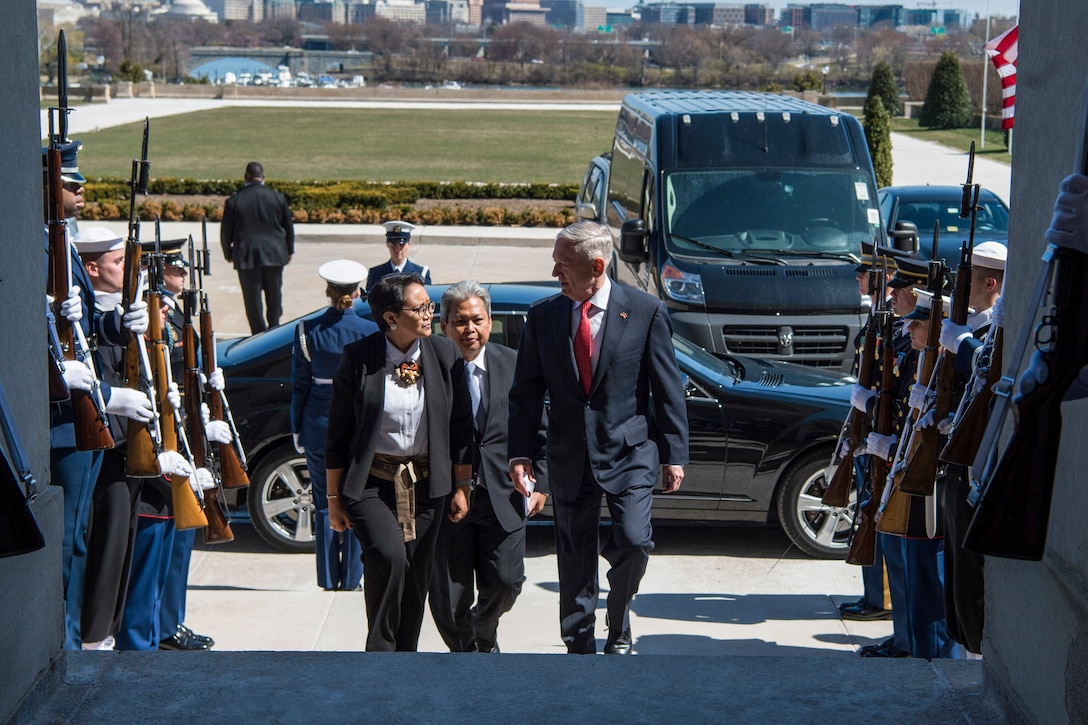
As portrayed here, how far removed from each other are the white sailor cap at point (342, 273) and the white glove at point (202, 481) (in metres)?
1.31

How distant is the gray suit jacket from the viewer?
541 cm

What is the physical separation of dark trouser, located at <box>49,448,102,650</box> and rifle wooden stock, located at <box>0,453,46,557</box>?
2406mm

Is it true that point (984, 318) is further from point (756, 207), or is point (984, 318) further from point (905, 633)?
point (756, 207)

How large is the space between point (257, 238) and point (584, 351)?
8959mm

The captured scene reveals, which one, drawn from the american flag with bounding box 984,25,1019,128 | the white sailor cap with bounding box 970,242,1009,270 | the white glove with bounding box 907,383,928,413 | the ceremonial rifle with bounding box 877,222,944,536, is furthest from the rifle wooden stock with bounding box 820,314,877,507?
the american flag with bounding box 984,25,1019,128

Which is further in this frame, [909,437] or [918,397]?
[909,437]

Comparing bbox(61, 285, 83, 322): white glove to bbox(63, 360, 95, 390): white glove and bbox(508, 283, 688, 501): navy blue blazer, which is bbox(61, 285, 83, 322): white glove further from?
bbox(508, 283, 688, 501): navy blue blazer

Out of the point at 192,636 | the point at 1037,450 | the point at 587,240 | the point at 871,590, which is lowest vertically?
the point at 192,636

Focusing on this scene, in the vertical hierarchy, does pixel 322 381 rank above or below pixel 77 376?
below

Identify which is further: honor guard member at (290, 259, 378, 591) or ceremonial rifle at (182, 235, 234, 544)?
honor guard member at (290, 259, 378, 591)

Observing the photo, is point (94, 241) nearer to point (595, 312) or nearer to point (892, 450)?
point (595, 312)

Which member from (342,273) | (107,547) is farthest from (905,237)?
(107,547)

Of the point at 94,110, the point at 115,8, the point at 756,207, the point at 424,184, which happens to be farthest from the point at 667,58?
the point at 756,207

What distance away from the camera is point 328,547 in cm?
693
